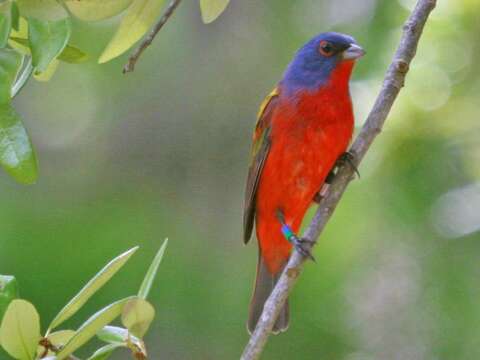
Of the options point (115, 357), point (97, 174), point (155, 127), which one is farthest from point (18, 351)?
point (155, 127)

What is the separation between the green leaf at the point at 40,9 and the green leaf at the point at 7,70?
0.09 metres

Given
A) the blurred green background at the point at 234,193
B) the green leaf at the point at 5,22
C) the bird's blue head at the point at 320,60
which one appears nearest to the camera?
the green leaf at the point at 5,22

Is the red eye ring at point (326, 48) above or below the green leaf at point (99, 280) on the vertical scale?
below

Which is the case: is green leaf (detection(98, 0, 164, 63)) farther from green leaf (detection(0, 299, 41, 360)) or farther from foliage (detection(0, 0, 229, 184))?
green leaf (detection(0, 299, 41, 360))

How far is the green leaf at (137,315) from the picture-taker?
224cm

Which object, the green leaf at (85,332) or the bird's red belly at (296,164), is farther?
the bird's red belly at (296,164)

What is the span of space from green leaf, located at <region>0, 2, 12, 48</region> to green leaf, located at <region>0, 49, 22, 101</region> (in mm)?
32

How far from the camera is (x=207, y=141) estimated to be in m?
7.51

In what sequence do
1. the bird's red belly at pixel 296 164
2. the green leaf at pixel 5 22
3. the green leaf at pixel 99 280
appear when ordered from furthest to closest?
the bird's red belly at pixel 296 164 → the green leaf at pixel 99 280 → the green leaf at pixel 5 22

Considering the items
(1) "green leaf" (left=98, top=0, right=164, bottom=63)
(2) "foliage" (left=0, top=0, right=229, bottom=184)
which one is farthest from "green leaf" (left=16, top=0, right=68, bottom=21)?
(1) "green leaf" (left=98, top=0, right=164, bottom=63)

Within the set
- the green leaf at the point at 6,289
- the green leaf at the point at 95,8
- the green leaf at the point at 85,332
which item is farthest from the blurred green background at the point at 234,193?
the green leaf at the point at 6,289

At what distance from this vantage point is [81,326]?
2232 millimetres

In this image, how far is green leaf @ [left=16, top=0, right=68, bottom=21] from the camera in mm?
2080

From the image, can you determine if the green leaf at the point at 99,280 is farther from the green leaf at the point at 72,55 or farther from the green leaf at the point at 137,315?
the green leaf at the point at 72,55
